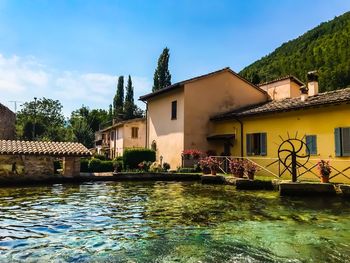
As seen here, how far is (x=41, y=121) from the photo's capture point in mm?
62844

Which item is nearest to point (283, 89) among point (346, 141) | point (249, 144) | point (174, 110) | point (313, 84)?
point (313, 84)

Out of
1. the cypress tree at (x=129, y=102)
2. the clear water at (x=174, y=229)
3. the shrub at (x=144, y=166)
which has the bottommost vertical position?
the clear water at (x=174, y=229)

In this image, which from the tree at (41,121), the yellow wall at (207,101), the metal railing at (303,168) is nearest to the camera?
the metal railing at (303,168)

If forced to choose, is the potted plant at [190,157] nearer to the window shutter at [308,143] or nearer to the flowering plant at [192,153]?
the flowering plant at [192,153]

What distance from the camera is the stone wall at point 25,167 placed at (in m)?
17.7

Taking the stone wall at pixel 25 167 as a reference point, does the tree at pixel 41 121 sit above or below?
above

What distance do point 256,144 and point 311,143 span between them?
4.07 meters

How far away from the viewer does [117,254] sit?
5.73 meters

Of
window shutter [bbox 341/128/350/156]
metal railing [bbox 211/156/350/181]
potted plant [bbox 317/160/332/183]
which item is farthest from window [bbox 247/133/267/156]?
potted plant [bbox 317/160/332/183]

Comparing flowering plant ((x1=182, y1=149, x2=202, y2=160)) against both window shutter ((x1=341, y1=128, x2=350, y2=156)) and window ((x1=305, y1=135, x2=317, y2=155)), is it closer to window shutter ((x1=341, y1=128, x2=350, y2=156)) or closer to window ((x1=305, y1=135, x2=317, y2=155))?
window ((x1=305, y1=135, x2=317, y2=155))

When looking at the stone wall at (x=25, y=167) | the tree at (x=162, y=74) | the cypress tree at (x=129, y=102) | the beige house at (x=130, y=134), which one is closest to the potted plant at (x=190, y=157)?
the stone wall at (x=25, y=167)

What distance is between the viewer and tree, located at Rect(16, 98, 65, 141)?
5934 centimetres

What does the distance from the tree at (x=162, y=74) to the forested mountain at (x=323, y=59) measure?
11.5 meters

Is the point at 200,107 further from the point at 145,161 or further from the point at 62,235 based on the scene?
the point at 62,235
